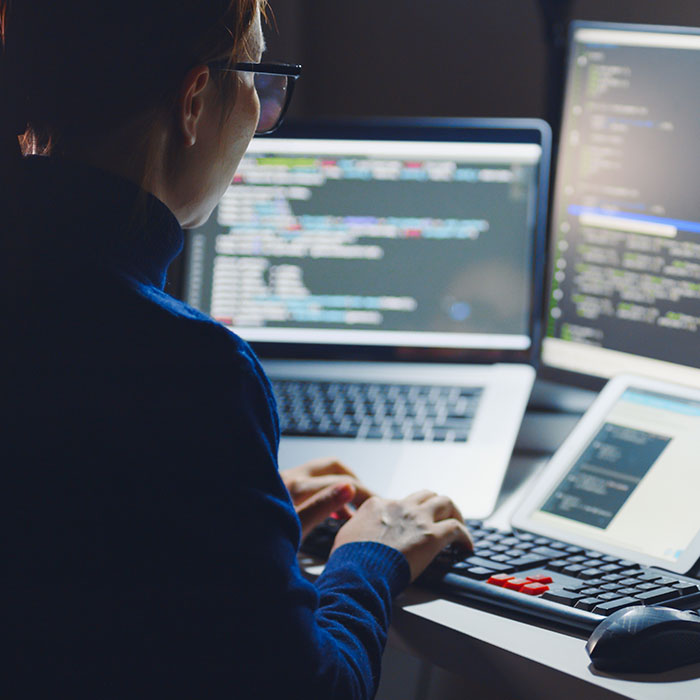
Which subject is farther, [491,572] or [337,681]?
[491,572]

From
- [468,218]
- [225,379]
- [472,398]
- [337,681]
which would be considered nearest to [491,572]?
[337,681]

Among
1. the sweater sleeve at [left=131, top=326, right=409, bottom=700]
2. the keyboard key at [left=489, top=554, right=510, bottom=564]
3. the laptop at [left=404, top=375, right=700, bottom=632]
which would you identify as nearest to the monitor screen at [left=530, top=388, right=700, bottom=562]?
the laptop at [left=404, top=375, right=700, bottom=632]

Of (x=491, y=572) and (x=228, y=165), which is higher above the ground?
(x=228, y=165)

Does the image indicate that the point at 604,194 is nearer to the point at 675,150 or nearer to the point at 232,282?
the point at 675,150

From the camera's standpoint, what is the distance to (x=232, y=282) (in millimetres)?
1317

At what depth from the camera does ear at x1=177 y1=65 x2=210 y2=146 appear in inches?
25.3

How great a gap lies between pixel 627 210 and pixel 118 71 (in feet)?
2.11

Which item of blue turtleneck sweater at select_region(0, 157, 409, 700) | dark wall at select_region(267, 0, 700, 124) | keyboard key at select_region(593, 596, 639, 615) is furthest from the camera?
dark wall at select_region(267, 0, 700, 124)

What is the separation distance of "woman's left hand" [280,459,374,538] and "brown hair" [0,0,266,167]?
15.2 inches

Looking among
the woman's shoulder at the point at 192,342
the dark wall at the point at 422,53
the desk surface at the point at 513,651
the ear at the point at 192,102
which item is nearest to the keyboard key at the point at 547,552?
the desk surface at the point at 513,651

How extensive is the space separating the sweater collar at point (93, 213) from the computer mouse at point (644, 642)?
0.39 meters

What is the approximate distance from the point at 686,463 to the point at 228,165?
1.68 feet

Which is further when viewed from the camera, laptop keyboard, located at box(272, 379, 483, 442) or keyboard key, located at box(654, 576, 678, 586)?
laptop keyboard, located at box(272, 379, 483, 442)

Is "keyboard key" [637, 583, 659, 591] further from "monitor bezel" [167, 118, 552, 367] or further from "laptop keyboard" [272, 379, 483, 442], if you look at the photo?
"monitor bezel" [167, 118, 552, 367]
